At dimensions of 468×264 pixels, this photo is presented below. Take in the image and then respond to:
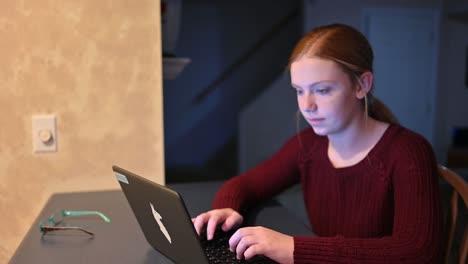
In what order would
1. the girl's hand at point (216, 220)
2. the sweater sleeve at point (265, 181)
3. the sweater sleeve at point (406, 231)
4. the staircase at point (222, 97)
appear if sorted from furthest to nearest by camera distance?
the staircase at point (222, 97)
the sweater sleeve at point (265, 181)
the girl's hand at point (216, 220)
the sweater sleeve at point (406, 231)

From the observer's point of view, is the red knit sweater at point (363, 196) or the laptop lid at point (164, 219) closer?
the laptop lid at point (164, 219)

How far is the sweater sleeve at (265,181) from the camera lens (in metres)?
1.17

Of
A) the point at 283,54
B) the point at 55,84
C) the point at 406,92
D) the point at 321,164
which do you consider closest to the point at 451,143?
the point at 406,92

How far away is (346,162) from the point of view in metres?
1.15

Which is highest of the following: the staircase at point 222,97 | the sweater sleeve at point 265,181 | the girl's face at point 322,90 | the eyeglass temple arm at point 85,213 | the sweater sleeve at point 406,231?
the girl's face at point 322,90

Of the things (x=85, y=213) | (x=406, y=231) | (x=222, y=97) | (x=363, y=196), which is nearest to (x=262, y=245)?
(x=406, y=231)

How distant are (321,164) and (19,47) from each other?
2.87 ft

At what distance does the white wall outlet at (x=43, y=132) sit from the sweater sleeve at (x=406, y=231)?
0.80 meters

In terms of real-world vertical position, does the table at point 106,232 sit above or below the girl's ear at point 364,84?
below

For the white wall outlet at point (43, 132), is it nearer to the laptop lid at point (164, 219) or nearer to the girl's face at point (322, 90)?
the laptop lid at point (164, 219)

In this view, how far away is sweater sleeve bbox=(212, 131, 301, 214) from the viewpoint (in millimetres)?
1171

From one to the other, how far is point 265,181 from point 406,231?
45 cm

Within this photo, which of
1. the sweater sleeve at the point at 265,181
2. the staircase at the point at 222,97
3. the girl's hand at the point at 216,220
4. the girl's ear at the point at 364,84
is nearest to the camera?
the girl's hand at the point at 216,220

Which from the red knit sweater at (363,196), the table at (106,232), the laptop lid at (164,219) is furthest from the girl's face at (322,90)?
the laptop lid at (164,219)
